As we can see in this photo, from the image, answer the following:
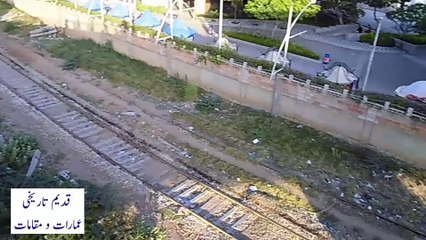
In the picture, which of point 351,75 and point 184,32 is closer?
point 351,75

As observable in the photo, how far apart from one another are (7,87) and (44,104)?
8.25ft

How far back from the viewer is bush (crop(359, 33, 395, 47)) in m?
24.4

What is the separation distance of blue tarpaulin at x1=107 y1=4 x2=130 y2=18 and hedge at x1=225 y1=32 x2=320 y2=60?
6.08m

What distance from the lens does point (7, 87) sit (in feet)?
59.2

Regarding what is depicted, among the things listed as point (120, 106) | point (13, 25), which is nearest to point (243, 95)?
point (120, 106)

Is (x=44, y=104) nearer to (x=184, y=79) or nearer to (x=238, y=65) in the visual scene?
(x=184, y=79)

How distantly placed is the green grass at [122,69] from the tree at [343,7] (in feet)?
40.1

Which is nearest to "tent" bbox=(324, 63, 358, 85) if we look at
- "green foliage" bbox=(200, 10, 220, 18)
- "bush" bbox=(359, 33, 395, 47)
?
"bush" bbox=(359, 33, 395, 47)

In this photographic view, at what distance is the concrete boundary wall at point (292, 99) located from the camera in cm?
1339

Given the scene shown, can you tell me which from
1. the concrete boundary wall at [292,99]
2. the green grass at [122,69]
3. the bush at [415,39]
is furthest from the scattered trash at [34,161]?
the bush at [415,39]

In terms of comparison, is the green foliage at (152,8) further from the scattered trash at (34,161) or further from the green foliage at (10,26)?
the scattered trash at (34,161)

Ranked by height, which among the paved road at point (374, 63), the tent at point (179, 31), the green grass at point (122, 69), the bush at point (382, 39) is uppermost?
the tent at point (179, 31)

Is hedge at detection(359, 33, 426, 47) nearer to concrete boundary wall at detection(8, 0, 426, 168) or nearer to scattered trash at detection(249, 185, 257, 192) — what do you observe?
concrete boundary wall at detection(8, 0, 426, 168)

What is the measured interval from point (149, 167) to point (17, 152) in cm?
346
